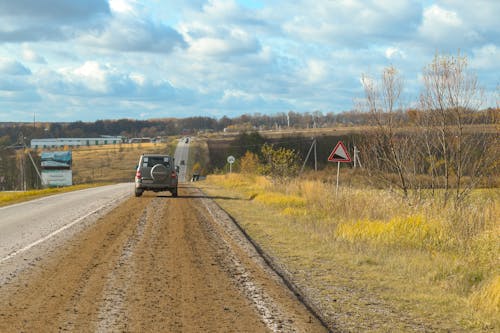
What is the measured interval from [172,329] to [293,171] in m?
31.4

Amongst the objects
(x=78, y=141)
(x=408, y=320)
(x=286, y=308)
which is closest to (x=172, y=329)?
(x=286, y=308)

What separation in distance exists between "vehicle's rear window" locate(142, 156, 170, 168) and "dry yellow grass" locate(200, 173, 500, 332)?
31.2ft

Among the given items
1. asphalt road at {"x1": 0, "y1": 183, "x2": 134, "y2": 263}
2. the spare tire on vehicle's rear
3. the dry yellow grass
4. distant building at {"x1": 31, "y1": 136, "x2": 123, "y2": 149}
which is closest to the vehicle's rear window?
the spare tire on vehicle's rear

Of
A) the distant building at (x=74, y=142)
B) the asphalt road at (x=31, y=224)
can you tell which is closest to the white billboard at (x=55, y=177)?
the asphalt road at (x=31, y=224)

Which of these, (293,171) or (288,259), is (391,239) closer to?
(288,259)

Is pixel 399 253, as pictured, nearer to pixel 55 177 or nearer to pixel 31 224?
pixel 31 224

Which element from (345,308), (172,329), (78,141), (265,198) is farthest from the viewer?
(78,141)

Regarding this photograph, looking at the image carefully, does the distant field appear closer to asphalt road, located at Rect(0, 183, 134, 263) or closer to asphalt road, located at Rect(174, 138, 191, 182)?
asphalt road, located at Rect(174, 138, 191, 182)

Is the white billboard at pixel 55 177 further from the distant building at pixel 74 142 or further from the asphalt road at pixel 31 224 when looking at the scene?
the distant building at pixel 74 142

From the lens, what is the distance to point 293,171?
1446 inches

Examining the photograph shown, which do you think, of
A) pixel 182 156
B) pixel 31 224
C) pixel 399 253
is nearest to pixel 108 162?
pixel 182 156

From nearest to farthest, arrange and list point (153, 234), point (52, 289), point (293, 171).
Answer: point (52, 289)
point (153, 234)
point (293, 171)

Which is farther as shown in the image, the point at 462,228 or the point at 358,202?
the point at 358,202

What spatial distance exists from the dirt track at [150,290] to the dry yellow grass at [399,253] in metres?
0.79
